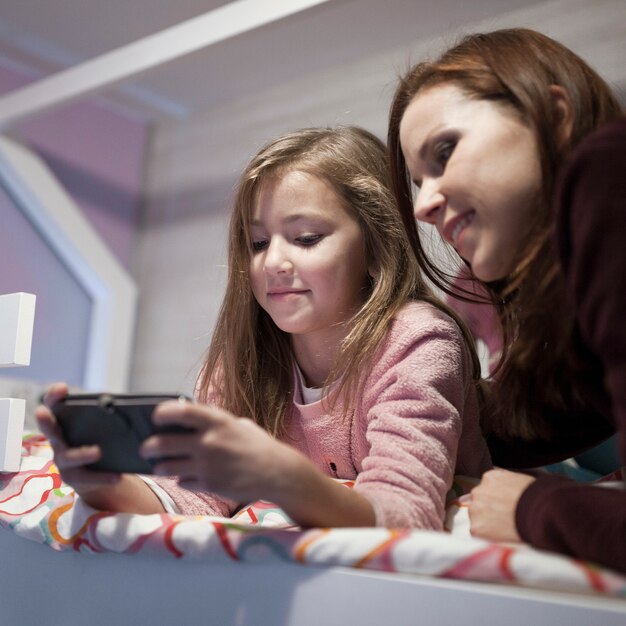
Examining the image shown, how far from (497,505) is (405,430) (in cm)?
13

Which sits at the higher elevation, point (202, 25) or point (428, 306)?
point (202, 25)

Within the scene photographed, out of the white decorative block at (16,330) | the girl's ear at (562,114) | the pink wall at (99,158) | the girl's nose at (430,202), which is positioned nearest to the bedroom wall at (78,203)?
the pink wall at (99,158)

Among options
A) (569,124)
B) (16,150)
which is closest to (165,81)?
(16,150)

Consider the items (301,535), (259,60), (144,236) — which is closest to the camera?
(301,535)

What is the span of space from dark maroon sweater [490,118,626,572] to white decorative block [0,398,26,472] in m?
0.61

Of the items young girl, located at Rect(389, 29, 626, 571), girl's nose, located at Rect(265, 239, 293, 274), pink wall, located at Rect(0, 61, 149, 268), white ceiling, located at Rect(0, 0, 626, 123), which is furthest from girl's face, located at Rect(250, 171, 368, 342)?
pink wall, located at Rect(0, 61, 149, 268)

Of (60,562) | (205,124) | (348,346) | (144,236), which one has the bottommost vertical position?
(60,562)

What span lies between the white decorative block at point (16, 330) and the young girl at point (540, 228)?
0.49 m

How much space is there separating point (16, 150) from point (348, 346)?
1.38m

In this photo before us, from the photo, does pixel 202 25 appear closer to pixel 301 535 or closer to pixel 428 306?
pixel 428 306

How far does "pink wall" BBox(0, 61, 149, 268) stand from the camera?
216cm

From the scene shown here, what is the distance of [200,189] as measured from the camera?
223 centimetres

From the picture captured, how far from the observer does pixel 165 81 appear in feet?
7.17

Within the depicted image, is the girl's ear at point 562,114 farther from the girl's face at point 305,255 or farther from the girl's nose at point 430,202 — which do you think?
the girl's face at point 305,255
